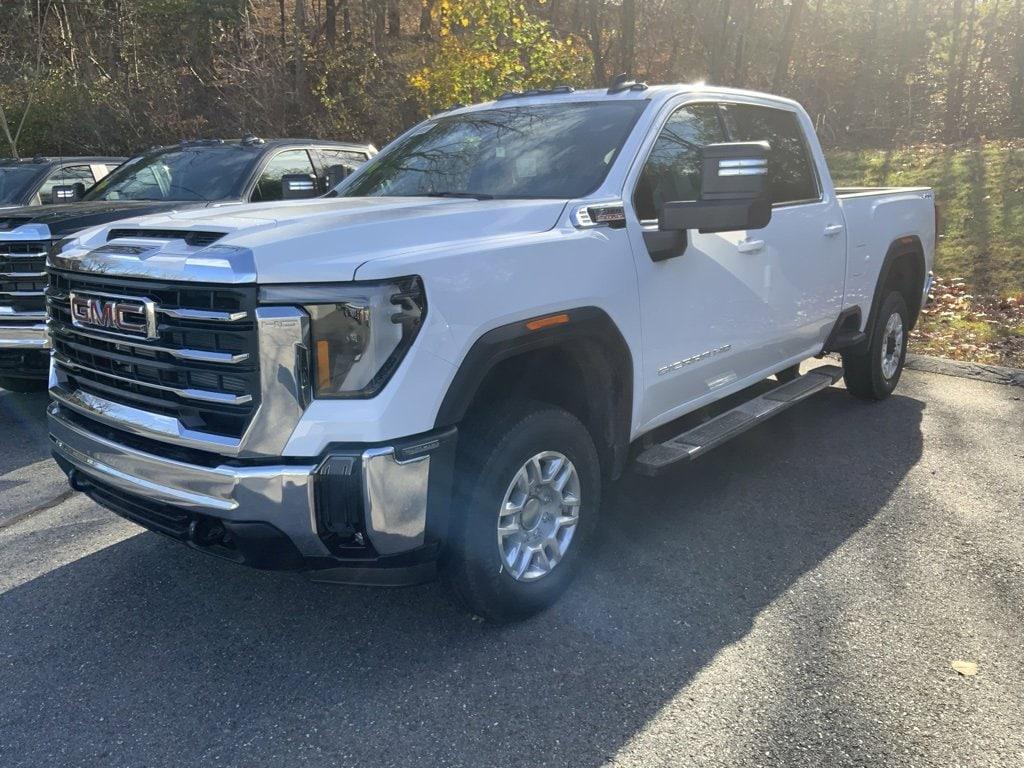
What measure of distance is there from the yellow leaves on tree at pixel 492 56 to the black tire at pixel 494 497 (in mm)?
7828

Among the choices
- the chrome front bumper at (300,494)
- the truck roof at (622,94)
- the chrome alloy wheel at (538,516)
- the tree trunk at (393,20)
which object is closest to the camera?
the chrome front bumper at (300,494)

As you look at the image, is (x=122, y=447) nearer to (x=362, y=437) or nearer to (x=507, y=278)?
(x=362, y=437)

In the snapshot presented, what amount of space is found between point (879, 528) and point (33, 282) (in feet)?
18.3

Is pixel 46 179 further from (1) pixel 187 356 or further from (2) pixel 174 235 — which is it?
(1) pixel 187 356

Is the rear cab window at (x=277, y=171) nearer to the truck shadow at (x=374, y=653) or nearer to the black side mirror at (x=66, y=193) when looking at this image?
the black side mirror at (x=66, y=193)

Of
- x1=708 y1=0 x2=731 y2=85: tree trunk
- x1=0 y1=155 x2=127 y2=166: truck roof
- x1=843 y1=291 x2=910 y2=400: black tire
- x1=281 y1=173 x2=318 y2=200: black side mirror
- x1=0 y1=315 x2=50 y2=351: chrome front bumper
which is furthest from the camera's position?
x1=708 y1=0 x2=731 y2=85: tree trunk

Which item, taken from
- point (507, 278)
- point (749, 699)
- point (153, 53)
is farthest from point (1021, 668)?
point (153, 53)

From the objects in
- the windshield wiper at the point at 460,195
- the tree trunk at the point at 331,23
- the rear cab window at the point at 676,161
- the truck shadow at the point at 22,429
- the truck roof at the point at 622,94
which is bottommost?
the truck shadow at the point at 22,429

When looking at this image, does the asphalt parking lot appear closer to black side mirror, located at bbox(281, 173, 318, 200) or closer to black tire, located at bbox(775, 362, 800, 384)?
black tire, located at bbox(775, 362, 800, 384)

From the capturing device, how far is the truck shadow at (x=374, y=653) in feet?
9.05

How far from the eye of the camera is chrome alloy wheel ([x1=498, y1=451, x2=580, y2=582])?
3.26 metres

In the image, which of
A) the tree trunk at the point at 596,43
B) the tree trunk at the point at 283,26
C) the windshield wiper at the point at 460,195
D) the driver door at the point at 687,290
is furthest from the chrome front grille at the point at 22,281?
the tree trunk at the point at 283,26

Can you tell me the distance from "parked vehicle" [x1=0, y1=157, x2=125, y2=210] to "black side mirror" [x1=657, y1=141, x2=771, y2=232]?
6956mm

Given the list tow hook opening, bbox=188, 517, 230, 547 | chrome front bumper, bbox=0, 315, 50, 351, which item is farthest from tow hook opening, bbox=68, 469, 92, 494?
chrome front bumper, bbox=0, 315, 50, 351
